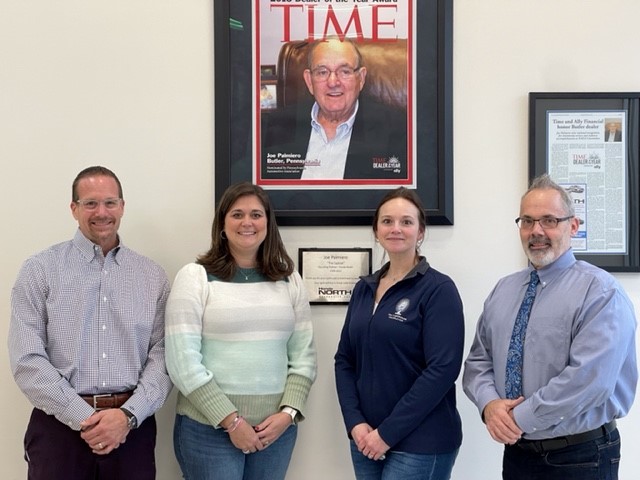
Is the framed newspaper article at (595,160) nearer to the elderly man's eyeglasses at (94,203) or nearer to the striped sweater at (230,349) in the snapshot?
the striped sweater at (230,349)

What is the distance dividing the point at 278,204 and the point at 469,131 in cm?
82

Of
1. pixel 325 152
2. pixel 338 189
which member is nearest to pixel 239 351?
pixel 338 189

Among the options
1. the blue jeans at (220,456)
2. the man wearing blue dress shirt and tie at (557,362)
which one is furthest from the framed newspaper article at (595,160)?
the blue jeans at (220,456)

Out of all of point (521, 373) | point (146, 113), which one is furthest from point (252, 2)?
point (521, 373)

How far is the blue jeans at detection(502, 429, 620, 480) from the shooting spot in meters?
1.77

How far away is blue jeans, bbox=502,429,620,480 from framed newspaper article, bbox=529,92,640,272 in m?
0.89

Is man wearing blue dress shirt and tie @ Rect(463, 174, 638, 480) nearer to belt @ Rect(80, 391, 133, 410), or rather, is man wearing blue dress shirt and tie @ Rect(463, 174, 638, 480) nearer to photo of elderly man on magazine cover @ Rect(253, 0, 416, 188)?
photo of elderly man on magazine cover @ Rect(253, 0, 416, 188)

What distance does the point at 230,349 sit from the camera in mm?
2086

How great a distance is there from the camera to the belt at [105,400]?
2025mm

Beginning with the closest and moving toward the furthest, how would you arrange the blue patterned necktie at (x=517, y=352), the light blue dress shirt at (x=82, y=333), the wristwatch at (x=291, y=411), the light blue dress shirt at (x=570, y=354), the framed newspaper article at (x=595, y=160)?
the light blue dress shirt at (x=570, y=354)
the blue patterned necktie at (x=517, y=352)
the light blue dress shirt at (x=82, y=333)
the wristwatch at (x=291, y=411)
the framed newspaper article at (x=595, y=160)

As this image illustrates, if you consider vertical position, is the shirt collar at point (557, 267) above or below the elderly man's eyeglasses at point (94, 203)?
below

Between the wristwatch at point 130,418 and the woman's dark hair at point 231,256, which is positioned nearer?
the wristwatch at point 130,418

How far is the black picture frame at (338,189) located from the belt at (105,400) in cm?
86

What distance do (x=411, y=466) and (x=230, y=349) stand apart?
0.69m
